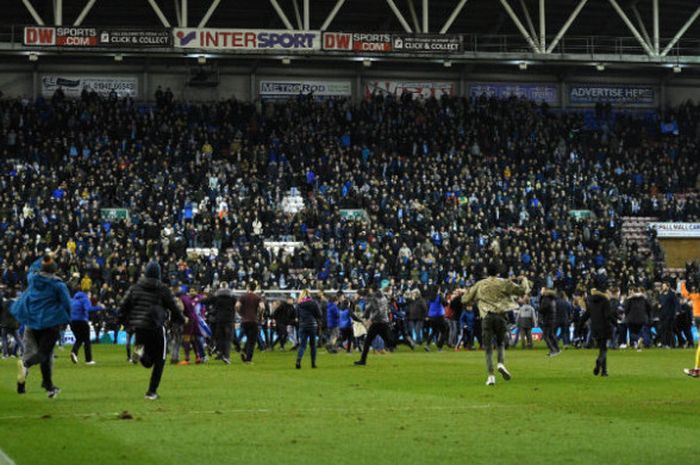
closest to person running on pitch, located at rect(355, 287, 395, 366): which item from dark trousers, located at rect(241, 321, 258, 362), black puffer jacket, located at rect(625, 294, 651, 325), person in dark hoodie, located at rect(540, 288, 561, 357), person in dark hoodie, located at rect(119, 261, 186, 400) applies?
dark trousers, located at rect(241, 321, 258, 362)

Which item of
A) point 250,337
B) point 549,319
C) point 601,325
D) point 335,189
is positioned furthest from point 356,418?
point 335,189

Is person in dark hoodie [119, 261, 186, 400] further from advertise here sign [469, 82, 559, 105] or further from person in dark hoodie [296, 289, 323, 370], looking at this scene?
advertise here sign [469, 82, 559, 105]

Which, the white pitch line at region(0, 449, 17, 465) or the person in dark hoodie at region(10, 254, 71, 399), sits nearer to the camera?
the white pitch line at region(0, 449, 17, 465)

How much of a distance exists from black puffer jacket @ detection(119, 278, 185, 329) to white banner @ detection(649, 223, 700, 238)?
140 ft

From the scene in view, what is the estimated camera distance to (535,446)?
11492 millimetres

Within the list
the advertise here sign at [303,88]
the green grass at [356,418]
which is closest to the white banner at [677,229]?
the advertise here sign at [303,88]

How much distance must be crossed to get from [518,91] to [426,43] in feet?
46.9

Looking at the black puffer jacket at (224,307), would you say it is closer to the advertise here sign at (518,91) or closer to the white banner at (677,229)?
the white banner at (677,229)

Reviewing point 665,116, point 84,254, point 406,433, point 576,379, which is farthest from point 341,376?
point 665,116

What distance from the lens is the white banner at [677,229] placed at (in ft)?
186

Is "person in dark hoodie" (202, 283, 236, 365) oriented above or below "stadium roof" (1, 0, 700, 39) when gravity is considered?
below

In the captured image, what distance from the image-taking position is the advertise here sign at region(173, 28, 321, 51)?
50531 millimetres

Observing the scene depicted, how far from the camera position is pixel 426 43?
172 feet

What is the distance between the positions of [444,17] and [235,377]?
4231cm
